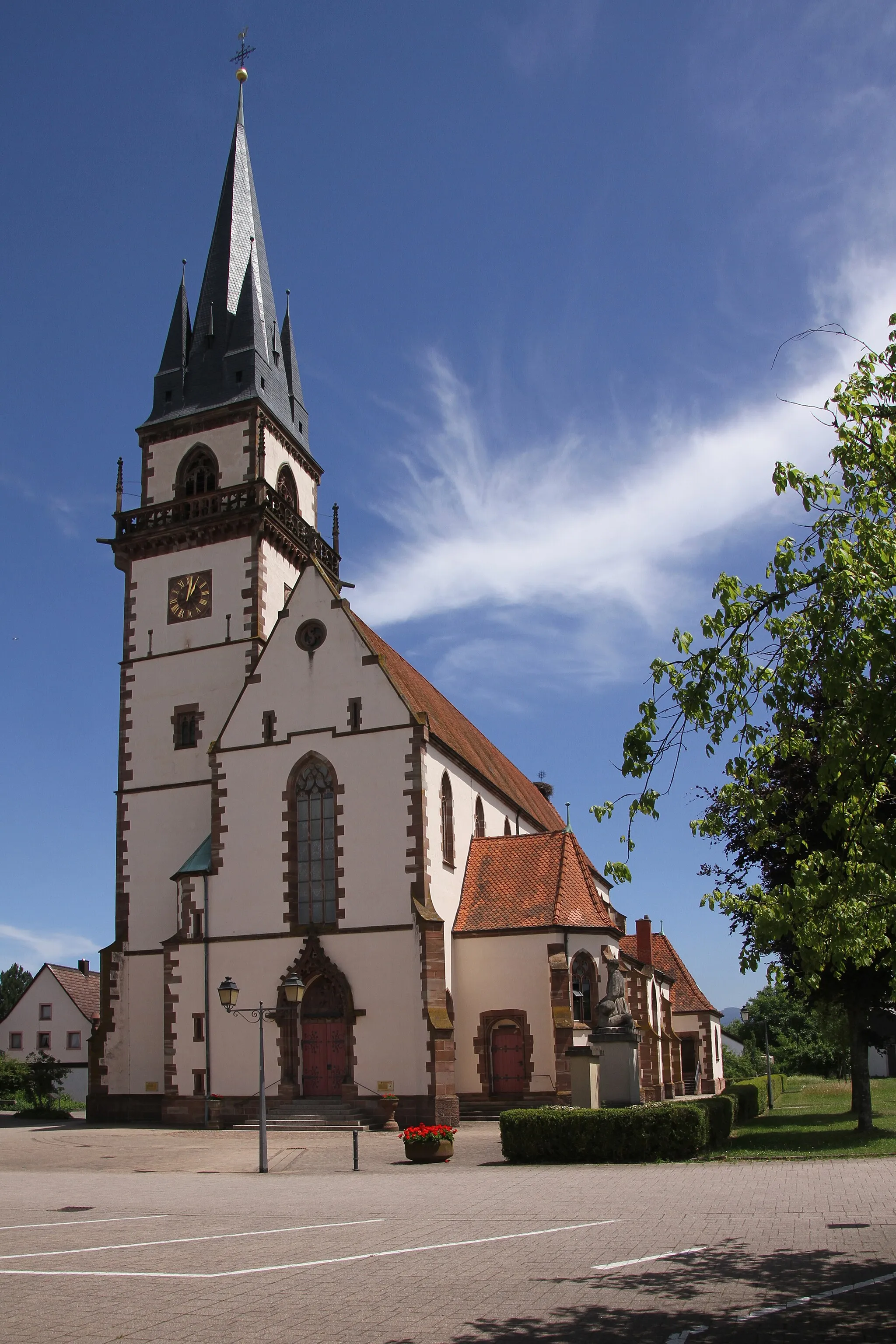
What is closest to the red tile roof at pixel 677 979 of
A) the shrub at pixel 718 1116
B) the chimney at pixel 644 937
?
the chimney at pixel 644 937

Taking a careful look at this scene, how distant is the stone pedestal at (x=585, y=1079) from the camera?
22.2m

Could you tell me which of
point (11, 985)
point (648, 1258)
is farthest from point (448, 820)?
point (11, 985)

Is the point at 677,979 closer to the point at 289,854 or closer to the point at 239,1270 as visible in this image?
the point at 289,854

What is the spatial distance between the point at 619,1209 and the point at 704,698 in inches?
289

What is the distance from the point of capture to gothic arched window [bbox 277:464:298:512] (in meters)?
40.9

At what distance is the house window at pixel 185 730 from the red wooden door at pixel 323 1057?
34.0 ft

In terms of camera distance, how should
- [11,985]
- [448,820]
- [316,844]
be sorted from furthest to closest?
1. [11,985]
2. [448,820]
3. [316,844]

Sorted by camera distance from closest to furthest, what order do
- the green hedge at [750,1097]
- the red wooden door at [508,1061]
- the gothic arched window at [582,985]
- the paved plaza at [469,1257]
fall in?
the paved plaza at [469,1257] → the green hedge at [750,1097] → the red wooden door at [508,1061] → the gothic arched window at [582,985]

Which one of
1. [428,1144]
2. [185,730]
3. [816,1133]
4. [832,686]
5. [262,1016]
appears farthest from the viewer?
[185,730]

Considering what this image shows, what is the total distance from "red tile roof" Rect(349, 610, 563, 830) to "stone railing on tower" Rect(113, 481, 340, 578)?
5.21m

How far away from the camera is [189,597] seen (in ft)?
127

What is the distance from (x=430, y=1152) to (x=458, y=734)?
67.8 feet

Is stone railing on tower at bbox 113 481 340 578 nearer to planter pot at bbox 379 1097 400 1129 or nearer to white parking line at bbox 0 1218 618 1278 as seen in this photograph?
planter pot at bbox 379 1097 400 1129

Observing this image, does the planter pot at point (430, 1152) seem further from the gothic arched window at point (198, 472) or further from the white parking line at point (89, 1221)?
the gothic arched window at point (198, 472)
